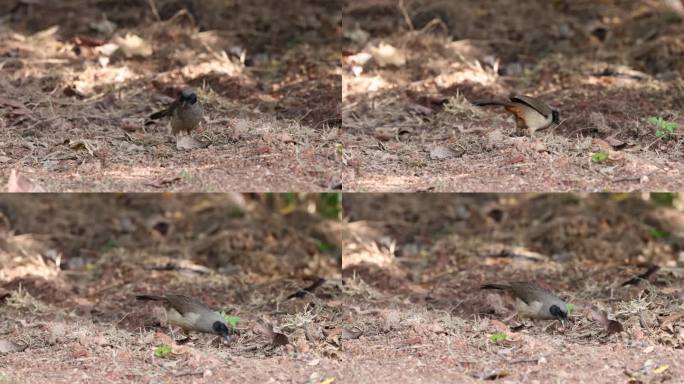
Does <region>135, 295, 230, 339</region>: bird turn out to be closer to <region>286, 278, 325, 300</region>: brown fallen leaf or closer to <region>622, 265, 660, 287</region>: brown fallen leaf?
<region>286, 278, 325, 300</region>: brown fallen leaf

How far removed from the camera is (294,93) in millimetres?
8344

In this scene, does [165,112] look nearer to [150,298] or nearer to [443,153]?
[150,298]

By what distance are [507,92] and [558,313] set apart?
2.34 metres

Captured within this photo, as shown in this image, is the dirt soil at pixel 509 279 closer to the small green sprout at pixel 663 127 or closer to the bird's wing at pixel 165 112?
the small green sprout at pixel 663 127

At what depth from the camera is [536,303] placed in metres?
7.27

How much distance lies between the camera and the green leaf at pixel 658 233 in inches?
349

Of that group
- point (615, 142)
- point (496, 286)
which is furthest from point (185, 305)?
point (615, 142)

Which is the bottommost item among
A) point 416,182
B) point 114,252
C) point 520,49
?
point 114,252

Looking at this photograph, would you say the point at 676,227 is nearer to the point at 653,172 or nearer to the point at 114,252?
the point at 653,172

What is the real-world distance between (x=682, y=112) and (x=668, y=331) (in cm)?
224

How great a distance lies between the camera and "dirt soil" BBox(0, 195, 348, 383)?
6598mm

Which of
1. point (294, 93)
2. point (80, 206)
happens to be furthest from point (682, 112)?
point (80, 206)

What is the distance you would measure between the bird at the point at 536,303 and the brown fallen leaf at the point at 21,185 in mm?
3640

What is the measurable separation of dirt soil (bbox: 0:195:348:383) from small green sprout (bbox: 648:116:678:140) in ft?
9.12
